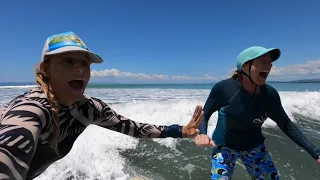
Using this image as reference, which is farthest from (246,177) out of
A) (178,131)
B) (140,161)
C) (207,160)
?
(178,131)

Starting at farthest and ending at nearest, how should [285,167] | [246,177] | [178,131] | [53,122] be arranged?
[285,167]
[246,177]
[178,131]
[53,122]

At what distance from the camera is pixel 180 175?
183 inches

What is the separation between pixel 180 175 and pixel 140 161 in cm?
112

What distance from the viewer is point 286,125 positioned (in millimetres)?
3195

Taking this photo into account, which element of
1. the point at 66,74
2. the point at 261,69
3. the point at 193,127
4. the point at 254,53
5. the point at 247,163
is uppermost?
the point at 254,53

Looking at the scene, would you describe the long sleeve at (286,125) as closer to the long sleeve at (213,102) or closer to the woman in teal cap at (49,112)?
the long sleeve at (213,102)

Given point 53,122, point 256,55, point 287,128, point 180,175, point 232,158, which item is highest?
point 256,55

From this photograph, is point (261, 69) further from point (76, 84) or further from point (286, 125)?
point (76, 84)

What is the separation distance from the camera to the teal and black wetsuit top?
9.86 ft

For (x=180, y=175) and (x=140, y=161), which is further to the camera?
(x=140, y=161)

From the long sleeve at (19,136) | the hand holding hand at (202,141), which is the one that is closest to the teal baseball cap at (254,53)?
the hand holding hand at (202,141)

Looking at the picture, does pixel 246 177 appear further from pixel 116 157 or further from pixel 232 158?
pixel 116 157

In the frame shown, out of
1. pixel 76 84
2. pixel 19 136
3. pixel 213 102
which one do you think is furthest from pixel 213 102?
pixel 19 136

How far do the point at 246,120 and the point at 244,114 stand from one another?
0.09 m
